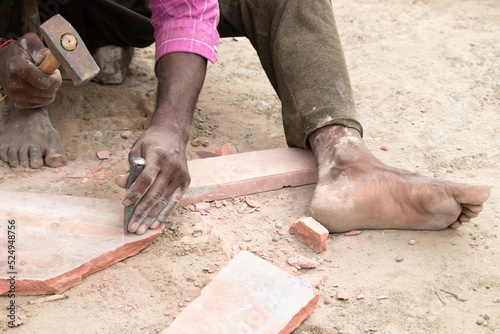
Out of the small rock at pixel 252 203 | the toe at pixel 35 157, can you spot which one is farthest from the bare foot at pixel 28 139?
the small rock at pixel 252 203

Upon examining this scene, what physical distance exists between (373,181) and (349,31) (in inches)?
110

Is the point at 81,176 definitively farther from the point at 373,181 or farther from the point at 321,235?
the point at 373,181

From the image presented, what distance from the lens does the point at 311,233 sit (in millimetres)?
1969

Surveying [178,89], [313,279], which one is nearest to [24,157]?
[178,89]

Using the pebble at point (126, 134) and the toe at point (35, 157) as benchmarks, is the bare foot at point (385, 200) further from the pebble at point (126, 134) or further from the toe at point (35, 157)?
the toe at point (35, 157)

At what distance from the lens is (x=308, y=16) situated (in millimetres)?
2416

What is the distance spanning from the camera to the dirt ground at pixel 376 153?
1682 millimetres

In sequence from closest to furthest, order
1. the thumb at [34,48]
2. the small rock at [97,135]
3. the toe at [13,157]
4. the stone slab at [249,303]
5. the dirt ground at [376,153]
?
the stone slab at [249,303], the dirt ground at [376,153], the thumb at [34,48], the toe at [13,157], the small rock at [97,135]

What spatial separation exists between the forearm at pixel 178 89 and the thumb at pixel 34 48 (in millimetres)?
540

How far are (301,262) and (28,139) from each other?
1.53 meters

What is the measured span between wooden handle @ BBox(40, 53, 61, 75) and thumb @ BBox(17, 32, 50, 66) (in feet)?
0.39

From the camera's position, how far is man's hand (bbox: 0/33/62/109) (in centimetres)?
227

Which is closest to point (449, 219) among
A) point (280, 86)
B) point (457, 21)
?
point (280, 86)

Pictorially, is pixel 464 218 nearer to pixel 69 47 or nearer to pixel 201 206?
pixel 201 206
